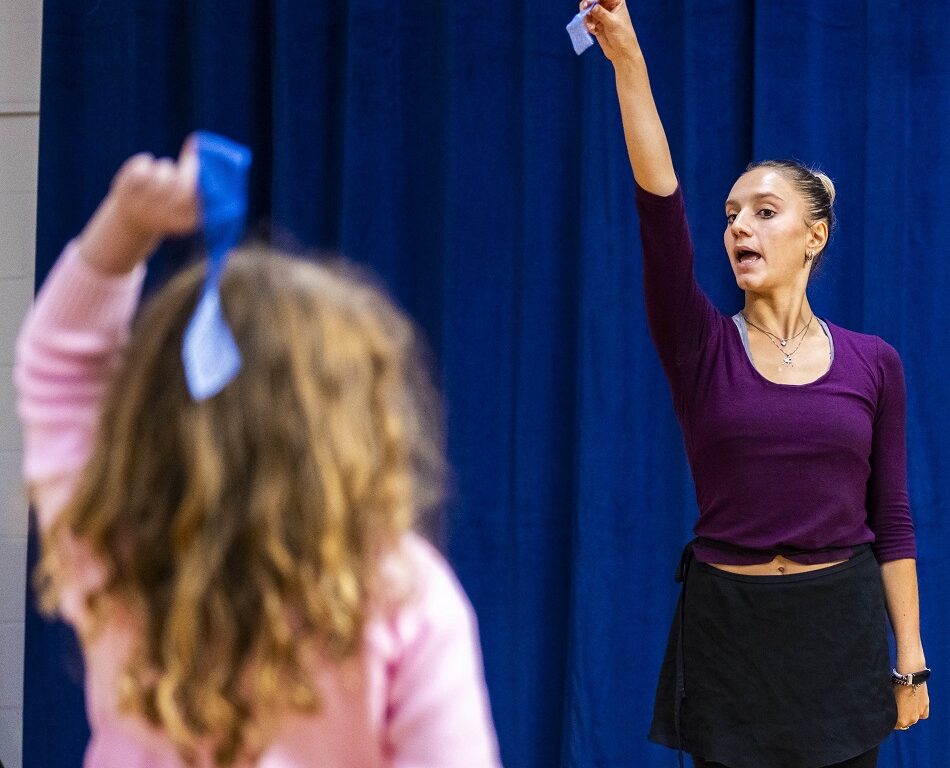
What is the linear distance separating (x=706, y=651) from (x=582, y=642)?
990mm

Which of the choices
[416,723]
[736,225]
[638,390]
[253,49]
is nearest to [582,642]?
[638,390]

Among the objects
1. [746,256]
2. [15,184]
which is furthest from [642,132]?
[15,184]

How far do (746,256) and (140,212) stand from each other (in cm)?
115

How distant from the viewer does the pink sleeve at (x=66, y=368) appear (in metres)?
0.68

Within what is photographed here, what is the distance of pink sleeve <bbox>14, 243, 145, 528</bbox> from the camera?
2.22 feet

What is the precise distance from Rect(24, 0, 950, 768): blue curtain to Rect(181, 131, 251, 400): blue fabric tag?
1813mm

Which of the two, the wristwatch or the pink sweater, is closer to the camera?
the pink sweater

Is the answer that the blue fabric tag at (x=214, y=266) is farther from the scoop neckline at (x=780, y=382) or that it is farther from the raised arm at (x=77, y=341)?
the scoop neckline at (x=780, y=382)

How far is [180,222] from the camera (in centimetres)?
67

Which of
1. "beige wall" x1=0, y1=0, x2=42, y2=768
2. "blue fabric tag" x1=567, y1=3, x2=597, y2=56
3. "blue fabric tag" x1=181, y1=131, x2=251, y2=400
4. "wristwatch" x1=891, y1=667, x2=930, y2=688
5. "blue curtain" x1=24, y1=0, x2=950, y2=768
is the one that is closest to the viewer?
"blue fabric tag" x1=181, y1=131, x2=251, y2=400

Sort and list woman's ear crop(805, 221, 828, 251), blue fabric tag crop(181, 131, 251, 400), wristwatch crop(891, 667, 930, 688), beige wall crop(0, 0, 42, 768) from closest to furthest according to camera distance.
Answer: blue fabric tag crop(181, 131, 251, 400) < wristwatch crop(891, 667, 930, 688) < woman's ear crop(805, 221, 828, 251) < beige wall crop(0, 0, 42, 768)

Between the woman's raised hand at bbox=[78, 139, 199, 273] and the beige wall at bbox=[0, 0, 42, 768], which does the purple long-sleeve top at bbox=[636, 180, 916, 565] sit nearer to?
the woman's raised hand at bbox=[78, 139, 199, 273]

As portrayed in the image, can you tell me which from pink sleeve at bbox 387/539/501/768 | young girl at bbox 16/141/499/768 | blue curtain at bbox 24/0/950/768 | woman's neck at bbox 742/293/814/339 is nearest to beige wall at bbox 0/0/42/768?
blue curtain at bbox 24/0/950/768

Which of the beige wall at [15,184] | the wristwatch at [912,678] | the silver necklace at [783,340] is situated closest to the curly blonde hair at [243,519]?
the silver necklace at [783,340]
